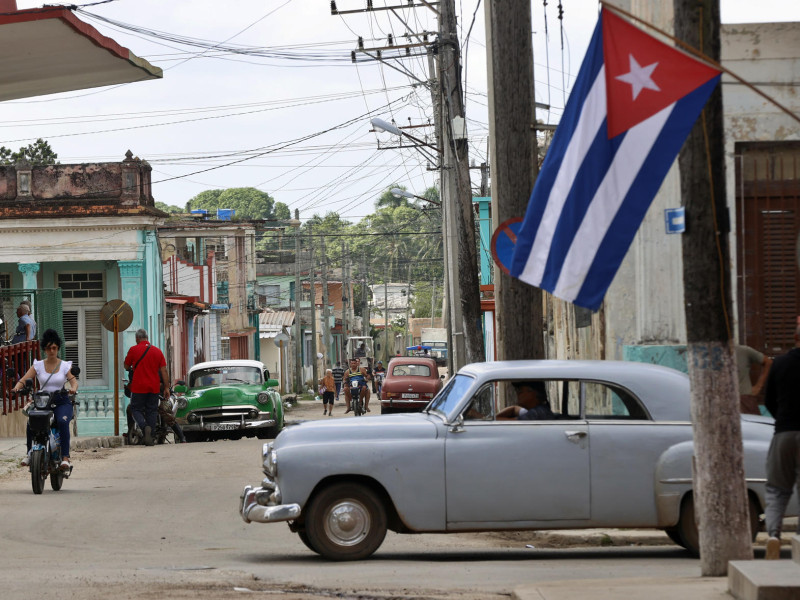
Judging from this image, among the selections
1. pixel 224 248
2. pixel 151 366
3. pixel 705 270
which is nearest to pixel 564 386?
pixel 705 270

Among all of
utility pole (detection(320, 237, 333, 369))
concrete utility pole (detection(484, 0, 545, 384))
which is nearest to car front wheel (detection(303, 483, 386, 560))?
concrete utility pole (detection(484, 0, 545, 384))

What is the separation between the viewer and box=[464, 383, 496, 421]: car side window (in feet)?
32.0

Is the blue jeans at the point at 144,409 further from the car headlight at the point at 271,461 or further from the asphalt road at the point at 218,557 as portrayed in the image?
the car headlight at the point at 271,461

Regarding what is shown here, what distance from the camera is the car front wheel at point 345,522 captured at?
959cm

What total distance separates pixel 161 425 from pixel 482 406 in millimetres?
14731

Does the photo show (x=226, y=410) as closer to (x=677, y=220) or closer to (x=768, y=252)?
(x=768, y=252)

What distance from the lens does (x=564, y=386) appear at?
32.5 ft

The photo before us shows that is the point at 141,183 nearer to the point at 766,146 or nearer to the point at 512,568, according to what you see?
the point at 766,146

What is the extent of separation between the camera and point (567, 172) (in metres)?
7.26

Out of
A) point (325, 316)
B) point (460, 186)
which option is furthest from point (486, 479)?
point (325, 316)

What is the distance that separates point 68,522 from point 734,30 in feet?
28.4

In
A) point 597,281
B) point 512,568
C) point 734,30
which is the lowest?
point 512,568

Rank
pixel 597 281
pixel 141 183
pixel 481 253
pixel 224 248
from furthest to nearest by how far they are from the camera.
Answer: pixel 224 248 → pixel 481 253 → pixel 141 183 → pixel 597 281

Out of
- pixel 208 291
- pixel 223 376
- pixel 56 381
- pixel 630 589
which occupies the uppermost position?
pixel 208 291
